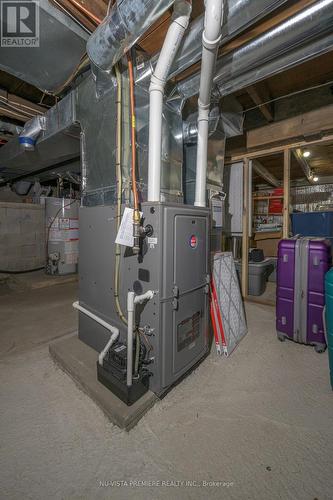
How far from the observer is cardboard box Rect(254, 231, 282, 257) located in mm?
4660

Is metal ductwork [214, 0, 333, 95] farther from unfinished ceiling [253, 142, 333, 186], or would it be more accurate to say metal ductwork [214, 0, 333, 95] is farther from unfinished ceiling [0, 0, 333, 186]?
unfinished ceiling [253, 142, 333, 186]

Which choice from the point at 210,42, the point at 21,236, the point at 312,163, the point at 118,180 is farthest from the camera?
the point at 21,236

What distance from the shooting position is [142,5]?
1078 mm

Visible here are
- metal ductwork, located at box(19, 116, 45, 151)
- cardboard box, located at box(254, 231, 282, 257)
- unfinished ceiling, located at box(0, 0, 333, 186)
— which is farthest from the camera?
cardboard box, located at box(254, 231, 282, 257)

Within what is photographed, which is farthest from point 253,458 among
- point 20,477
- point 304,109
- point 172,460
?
point 304,109

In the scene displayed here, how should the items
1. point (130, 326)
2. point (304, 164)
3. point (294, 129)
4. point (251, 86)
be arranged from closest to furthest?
1. point (130, 326)
2. point (251, 86)
3. point (294, 129)
4. point (304, 164)

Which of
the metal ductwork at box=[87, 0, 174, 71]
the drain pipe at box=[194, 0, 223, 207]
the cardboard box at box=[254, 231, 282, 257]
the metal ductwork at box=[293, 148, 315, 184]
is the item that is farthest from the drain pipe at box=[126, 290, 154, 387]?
the cardboard box at box=[254, 231, 282, 257]

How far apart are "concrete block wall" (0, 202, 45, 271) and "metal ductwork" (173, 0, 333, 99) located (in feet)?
13.8

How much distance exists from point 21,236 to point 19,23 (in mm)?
4015

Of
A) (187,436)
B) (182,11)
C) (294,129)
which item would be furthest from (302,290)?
(182,11)

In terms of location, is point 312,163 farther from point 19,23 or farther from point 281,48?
point 19,23

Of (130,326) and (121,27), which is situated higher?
(121,27)

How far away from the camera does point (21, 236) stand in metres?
4.60

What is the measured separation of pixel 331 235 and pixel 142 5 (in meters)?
3.70
